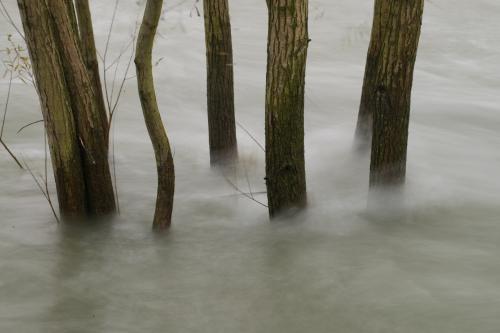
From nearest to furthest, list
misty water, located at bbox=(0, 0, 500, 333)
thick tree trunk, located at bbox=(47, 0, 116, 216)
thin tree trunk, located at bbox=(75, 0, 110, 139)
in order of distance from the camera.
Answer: misty water, located at bbox=(0, 0, 500, 333) → thick tree trunk, located at bbox=(47, 0, 116, 216) → thin tree trunk, located at bbox=(75, 0, 110, 139)

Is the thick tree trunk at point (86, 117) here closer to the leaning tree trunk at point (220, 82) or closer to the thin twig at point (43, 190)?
the thin twig at point (43, 190)

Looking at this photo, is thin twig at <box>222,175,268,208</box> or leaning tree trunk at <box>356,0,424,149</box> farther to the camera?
thin twig at <box>222,175,268,208</box>

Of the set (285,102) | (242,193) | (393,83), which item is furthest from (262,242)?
(393,83)

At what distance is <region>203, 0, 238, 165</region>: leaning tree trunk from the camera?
16.1 feet

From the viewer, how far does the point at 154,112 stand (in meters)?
4.09

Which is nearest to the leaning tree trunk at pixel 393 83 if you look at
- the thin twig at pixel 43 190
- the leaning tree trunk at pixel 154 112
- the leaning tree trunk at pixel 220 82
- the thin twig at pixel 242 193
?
the thin twig at pixel 242 193

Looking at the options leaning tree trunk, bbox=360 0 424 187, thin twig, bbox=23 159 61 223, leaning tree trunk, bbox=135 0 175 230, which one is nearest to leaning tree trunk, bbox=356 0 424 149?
leaning tree trunk, bbox=360 0 424 187

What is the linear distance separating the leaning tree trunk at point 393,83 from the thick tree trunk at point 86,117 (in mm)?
1712

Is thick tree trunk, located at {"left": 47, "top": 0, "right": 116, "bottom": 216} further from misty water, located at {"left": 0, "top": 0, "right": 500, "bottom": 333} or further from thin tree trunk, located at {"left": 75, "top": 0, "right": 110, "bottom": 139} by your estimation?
misty water, located at {"left": 0, "top": 0, "right": 500, "bottom": 333}

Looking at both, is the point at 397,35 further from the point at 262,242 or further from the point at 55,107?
the point at 55,107

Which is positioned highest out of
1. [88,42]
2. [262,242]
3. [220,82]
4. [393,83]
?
[88,42]

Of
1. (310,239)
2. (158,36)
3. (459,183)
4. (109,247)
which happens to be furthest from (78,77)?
(158,36)

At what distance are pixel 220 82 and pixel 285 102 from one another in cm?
118

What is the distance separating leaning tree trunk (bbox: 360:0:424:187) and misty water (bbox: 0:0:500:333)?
0.38 meters
